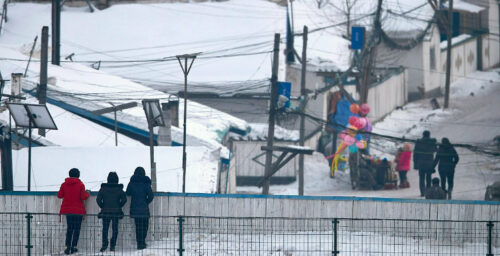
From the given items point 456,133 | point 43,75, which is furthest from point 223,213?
point 456,133

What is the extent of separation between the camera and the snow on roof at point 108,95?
27.9 meters

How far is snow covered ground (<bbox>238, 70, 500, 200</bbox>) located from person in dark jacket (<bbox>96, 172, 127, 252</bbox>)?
12.4m

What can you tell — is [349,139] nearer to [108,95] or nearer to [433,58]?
[108,95]

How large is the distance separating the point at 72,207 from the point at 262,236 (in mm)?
2843

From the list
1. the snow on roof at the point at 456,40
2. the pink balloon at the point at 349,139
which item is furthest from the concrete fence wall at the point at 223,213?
the snow on roof at the point at 456,40

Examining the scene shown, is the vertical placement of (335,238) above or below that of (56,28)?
below

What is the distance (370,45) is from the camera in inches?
1332

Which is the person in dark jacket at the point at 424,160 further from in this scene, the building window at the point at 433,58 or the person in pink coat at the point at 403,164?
the building window at the point at 433,58

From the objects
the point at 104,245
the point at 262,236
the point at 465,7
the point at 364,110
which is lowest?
the point at 104,245

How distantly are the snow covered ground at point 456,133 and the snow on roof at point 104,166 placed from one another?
5.93m

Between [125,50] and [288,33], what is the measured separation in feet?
21.9

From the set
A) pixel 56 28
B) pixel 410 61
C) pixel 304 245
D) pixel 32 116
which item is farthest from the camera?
pixel 410 61

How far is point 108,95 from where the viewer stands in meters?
30.8

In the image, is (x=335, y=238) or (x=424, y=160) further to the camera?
(x=424, y=160)
